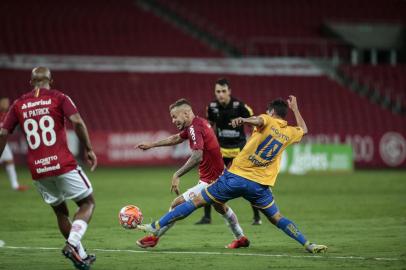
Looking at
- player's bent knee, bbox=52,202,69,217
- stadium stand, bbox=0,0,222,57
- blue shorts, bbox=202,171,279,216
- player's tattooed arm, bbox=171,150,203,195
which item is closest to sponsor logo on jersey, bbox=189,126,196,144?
player's tattooed arm, bbox=171,150,203,195

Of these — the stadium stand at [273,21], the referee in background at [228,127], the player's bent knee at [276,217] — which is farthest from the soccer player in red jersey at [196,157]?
the stadium stand at [273,21]

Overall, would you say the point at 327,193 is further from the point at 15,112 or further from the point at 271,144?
the point at 15,112

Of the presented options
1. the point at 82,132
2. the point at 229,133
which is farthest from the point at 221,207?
the point at 229,133

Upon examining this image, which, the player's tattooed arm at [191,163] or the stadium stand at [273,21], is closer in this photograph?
the player's tattooed arm at [191,163]

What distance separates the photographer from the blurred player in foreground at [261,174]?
1173cm

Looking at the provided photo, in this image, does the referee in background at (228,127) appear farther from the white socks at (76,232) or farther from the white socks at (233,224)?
the white socks at (76,232)

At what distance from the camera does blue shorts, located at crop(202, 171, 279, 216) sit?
1174 cm

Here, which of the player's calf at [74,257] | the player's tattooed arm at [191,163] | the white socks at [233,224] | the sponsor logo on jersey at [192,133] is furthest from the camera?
the white socks at [233,224]

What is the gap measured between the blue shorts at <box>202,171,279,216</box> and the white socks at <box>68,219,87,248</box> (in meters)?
2.32

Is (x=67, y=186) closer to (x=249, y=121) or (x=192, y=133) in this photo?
(x=249, y=121)

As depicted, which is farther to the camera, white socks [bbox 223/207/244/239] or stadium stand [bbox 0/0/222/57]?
stadium stand [bbox 0/0/222/57]

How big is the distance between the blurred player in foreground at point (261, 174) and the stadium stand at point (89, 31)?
80.9 ft

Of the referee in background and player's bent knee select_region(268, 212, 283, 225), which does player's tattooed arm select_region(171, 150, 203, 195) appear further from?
the referee in background

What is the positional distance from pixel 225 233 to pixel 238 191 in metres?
2.75
